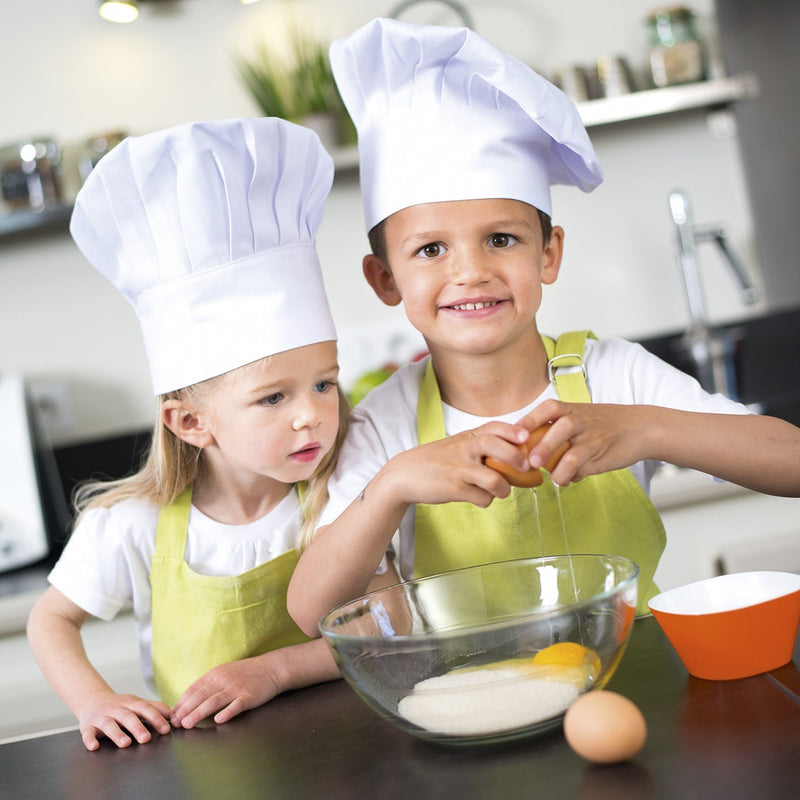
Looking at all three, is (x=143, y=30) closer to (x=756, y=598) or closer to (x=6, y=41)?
(x=6, y=41)

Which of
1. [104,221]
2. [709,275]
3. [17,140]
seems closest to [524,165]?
[104,221]

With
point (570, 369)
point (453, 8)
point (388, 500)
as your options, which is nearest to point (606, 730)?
point (388, 500)

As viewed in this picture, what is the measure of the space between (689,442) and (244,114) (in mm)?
1517

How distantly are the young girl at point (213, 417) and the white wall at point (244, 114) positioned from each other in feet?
3.42

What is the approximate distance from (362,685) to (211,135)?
0.56 metres

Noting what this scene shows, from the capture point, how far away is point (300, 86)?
6.79 ft

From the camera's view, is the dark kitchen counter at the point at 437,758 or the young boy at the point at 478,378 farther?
the young boy at the point at 478,378

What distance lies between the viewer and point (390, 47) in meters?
0.97

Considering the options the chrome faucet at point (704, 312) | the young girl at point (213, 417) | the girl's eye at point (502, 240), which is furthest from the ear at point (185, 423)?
the chrome faucet at point (704, 312)

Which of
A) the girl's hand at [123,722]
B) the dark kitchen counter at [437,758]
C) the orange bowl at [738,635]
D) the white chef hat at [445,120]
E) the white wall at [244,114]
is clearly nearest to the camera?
the dark kitchen counter at [437,758]

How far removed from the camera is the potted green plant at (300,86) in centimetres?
204

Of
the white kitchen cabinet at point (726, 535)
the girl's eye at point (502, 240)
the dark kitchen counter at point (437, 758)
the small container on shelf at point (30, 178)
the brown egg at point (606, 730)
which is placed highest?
the small container on shelf at point (30, 178)

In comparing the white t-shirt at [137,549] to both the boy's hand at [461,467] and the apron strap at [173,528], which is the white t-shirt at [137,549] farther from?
the boy's hand at [461,467]

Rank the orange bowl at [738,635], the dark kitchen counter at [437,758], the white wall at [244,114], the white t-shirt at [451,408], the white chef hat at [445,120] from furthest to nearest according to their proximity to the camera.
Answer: the white wall at [244,114] → the white t-shirt at [451,408] → the white chef hat at [445,120] → the orange bowl at [738,635] → the dark kitchen counter at [437,758]
